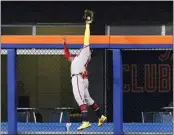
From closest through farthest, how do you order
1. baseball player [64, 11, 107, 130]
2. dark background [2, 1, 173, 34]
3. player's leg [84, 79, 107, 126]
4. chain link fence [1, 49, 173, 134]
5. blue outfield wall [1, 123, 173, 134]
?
baseball player [64, 11, 107, 130] → player's leg [84, 79, 107, 126] → blue outfield wall [1, 123, 173, 134] → chain link fence [1, 49, 173, 134] → dark background [2, 1, 173, 34]

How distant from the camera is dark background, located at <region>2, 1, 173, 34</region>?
469 inches

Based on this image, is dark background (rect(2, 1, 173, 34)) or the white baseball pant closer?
the white baseball pant

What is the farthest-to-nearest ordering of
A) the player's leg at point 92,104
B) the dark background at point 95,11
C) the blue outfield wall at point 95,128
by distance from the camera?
the dark background at point 95,11, the blue outfield wall at point 95,128, the player's leg at point 92,104

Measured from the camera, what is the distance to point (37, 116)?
923 centimetres

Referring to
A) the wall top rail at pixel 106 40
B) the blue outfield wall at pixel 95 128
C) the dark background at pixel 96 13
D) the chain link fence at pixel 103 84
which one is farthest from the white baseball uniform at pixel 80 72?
the dark background at pixel 96 13

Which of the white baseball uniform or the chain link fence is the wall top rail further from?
the chain link fence

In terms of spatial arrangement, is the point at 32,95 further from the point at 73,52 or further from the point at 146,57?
the point at 73,52

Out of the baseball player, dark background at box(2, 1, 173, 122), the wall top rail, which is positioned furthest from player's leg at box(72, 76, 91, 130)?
dark background at box(2, 1, 173, 122)

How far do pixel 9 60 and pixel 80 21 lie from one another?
18.6 ft

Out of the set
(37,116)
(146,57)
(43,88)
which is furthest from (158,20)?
(37,116)

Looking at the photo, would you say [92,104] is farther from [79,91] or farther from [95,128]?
[95,128]

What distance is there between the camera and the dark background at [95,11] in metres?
11.9

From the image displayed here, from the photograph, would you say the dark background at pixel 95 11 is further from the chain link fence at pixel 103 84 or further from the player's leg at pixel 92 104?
the player's leg at pixel 92 104

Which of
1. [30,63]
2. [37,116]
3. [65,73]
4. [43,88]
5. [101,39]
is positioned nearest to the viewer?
[101,39]
